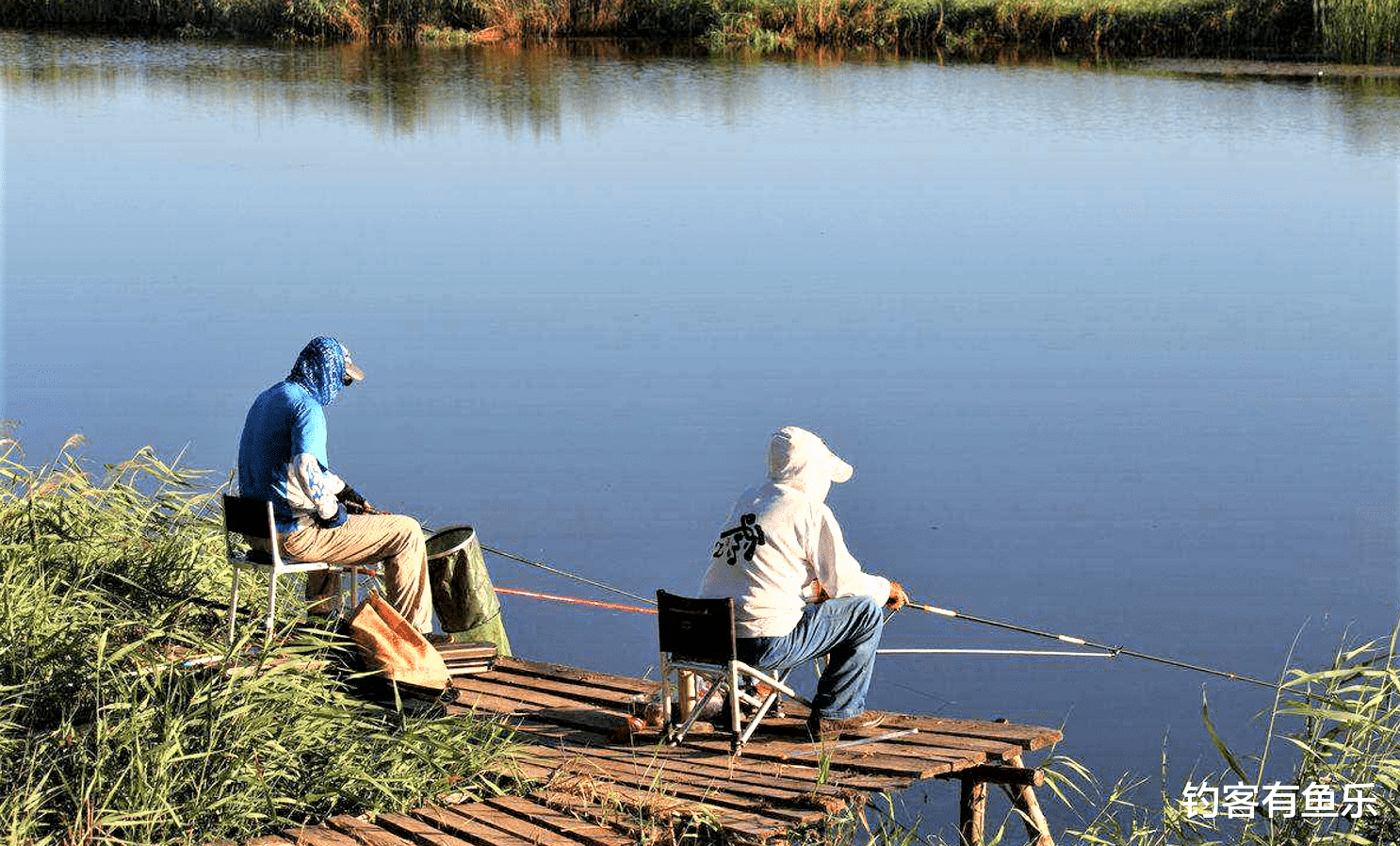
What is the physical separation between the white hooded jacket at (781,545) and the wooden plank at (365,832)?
111 cm

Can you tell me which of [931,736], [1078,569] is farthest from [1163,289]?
[931,736]

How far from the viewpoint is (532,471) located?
1072 cm

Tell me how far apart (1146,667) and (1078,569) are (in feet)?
3.57

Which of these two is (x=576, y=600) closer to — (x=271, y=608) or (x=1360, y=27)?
(x=271, y=608)

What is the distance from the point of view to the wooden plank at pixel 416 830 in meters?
4.65

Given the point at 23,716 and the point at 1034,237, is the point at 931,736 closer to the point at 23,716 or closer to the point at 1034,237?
Result: the point at 23,716

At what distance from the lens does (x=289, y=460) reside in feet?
19.2

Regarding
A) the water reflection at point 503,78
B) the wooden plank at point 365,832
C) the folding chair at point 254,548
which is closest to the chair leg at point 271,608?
the folding chair at point 254,548

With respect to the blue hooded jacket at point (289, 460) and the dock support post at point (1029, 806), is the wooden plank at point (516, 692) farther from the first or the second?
the dock support post at point (1029, 806)

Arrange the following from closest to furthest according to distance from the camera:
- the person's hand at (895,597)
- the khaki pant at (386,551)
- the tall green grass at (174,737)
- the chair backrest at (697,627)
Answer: the tall green grass at (174,737), the chair backrest at (697,627), the person's hand at (895,597), the khaki pant at (386,551)

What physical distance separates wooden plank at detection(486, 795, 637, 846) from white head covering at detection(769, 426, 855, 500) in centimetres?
108

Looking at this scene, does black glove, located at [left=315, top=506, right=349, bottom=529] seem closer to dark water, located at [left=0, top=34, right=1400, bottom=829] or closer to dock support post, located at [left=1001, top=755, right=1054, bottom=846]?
dock support post, located at [left=1001, top=755, right=1054, bottom=846]
